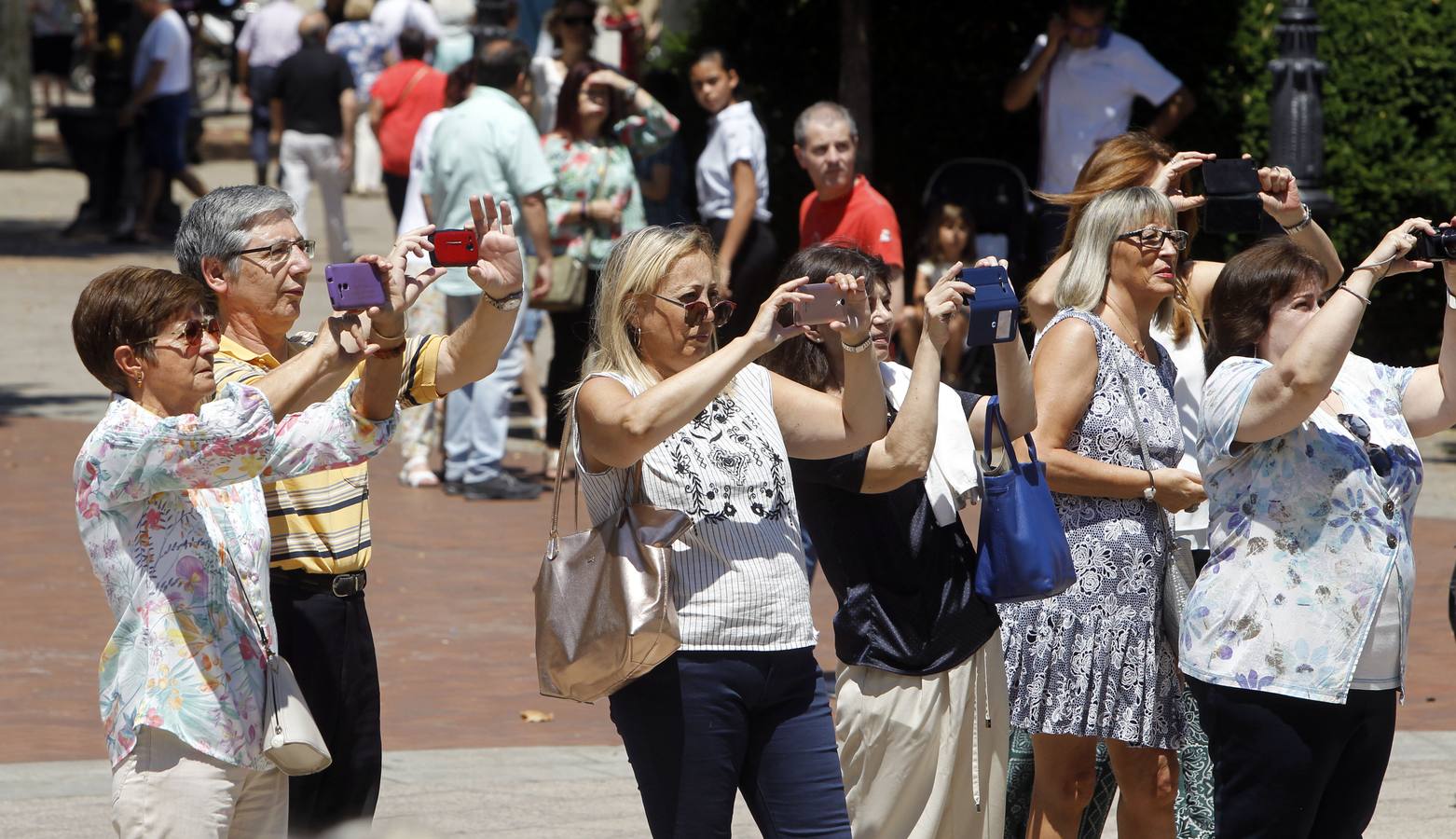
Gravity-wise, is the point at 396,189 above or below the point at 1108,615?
below

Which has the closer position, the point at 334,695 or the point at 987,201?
the point at 334,695

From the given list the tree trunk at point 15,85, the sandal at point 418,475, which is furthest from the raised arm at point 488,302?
the tree trunk at point 15,85

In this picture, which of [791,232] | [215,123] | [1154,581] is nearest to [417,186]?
[791,232]

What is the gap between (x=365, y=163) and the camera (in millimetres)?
22797

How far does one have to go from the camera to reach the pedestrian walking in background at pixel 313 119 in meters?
14.9

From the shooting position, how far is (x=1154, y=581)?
4.71 metres

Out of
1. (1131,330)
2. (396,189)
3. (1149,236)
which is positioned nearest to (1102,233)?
(1149,236)

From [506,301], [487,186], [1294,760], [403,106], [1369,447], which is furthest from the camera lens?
[403,106]

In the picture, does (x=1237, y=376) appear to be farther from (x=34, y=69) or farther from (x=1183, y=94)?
(x=34, y=69)

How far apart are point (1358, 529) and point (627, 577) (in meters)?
1.52

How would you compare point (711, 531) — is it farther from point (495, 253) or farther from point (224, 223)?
point (224, 223)

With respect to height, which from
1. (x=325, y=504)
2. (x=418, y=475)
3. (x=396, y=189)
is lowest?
(x=418, y=475)

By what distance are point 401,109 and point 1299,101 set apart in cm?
534

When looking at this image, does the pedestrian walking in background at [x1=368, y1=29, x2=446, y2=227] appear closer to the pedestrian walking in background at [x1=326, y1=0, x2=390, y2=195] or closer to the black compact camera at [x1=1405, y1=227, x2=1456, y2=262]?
the pedestrian walking in background at [x1=326, y1=0, x2=390, y2=195]
